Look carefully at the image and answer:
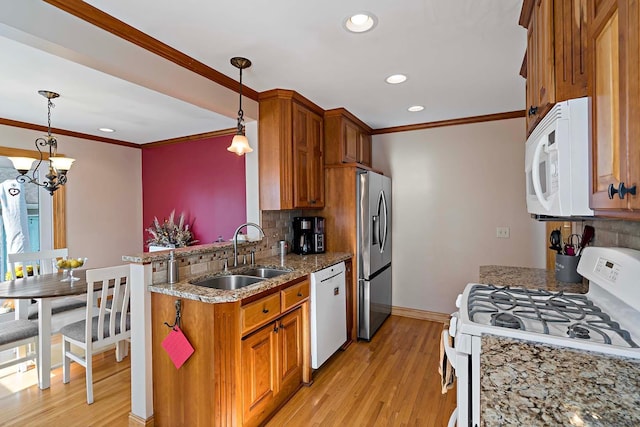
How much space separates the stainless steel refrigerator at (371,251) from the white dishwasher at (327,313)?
1.05 feet

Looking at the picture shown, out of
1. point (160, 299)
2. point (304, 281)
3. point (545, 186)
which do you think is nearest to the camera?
point (545, 186)

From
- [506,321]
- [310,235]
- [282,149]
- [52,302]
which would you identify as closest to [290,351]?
[310,235]

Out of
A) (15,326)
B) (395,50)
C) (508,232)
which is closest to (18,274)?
(15,326)

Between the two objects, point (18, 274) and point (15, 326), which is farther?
point (18, 274)

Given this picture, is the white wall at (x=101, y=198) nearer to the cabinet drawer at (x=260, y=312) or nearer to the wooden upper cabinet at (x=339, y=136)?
the wooden upper cabinet at (x=339, y=136)

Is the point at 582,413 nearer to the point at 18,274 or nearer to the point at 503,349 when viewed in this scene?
the point at 503,349

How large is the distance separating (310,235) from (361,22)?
200cm

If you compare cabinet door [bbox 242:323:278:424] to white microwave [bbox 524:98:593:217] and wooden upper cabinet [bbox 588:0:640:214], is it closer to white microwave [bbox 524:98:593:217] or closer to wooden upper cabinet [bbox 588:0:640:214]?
white microwave [bbox 524:98:593:217]

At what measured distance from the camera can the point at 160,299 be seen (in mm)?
1914

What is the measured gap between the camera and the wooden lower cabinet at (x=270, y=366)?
1856 mm

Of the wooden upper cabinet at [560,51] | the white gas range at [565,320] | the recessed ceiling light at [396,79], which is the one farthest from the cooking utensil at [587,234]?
the recessed ceiling light at [396,79]

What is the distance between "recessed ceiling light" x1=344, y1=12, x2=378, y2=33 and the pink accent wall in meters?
2.39

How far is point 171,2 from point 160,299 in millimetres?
1622

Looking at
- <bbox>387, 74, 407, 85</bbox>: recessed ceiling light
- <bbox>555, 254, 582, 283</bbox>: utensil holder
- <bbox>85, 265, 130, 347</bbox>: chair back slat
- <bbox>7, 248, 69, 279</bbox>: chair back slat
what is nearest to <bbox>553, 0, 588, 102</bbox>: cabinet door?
<bbox>555, 254, 582, 283</bbox>: utensil holder
